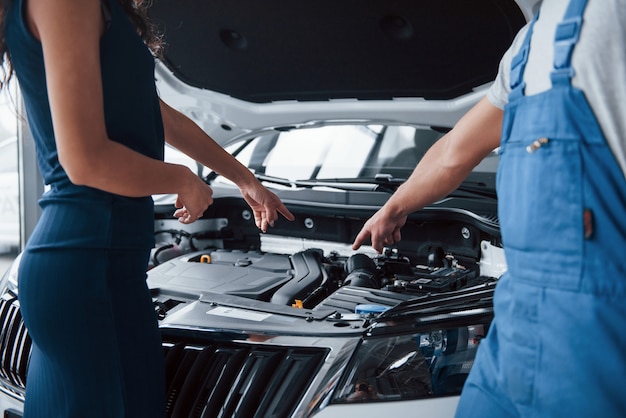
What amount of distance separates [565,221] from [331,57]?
→ 1.24m

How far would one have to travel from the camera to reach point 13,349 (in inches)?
62.3

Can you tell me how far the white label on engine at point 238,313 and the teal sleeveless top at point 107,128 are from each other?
1.55ft

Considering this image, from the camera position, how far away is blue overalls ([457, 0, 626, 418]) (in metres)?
0.72

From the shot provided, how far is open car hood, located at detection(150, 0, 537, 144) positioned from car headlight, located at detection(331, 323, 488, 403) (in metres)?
0.76

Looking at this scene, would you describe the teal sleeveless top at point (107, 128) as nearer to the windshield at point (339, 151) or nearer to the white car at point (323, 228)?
the white car at point (323, 228)

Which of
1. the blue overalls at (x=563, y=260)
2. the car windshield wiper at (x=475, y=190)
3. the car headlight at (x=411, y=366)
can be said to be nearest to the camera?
the blue overalls at (x=563, y=260)

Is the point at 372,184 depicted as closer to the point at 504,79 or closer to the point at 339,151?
the point at 339,151

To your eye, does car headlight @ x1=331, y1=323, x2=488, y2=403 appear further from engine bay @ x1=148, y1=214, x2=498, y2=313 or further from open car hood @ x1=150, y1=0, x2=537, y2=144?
open car hood @ x1=150, y1=0, x2=537, y2=144

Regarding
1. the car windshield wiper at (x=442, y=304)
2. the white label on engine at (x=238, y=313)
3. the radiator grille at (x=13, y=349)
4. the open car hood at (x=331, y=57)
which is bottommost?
the radiator grille at (x=13, y=349)

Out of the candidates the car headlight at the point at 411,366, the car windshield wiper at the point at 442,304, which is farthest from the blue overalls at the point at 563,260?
the car windshield wiper at the point at 442,304

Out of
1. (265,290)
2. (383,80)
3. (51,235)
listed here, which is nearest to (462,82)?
(383,80)

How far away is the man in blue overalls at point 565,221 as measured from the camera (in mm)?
726

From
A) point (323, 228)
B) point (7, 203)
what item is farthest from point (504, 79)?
point (7, 203)

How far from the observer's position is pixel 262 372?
1.26 meters
